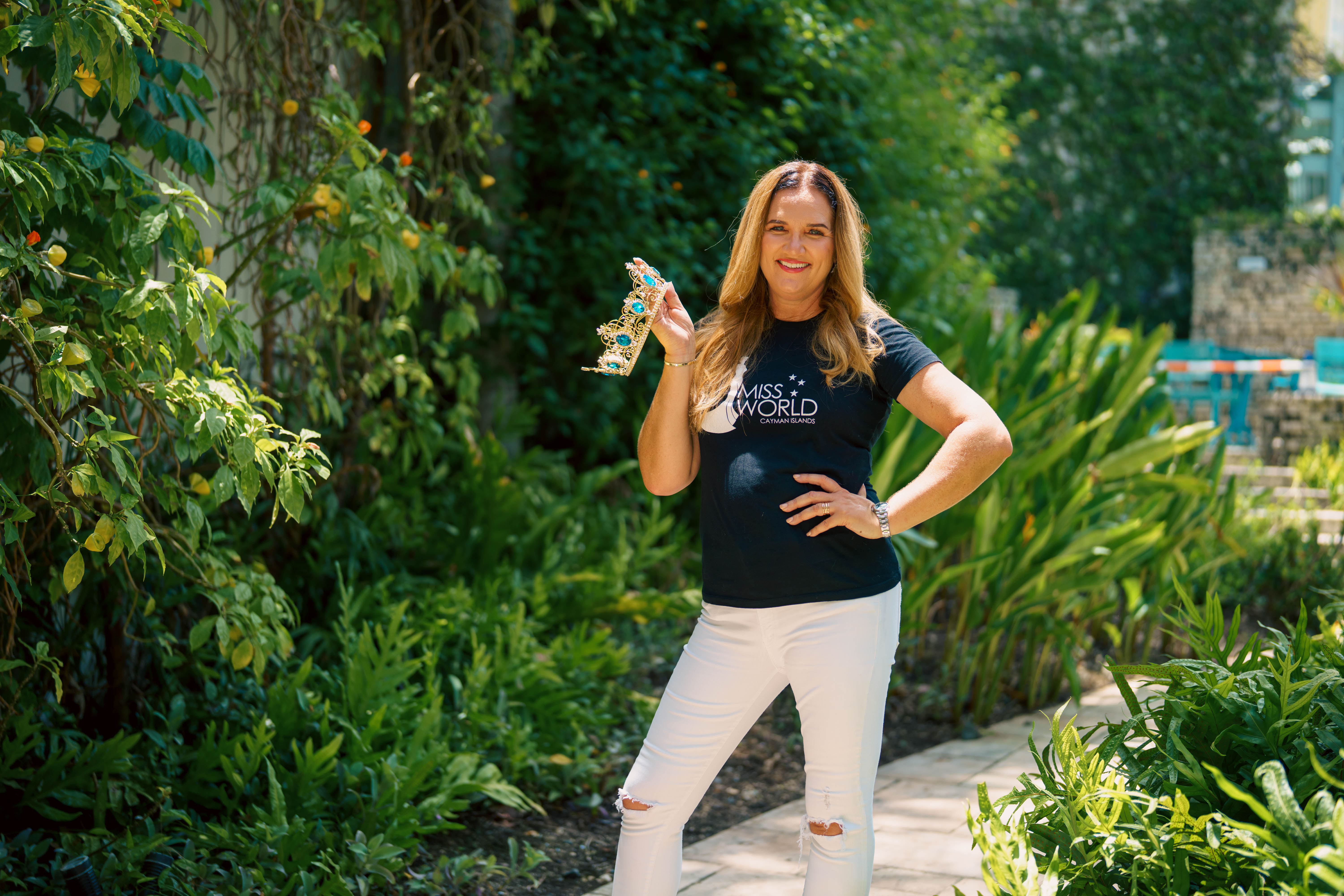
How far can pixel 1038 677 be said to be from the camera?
4527 millimetres

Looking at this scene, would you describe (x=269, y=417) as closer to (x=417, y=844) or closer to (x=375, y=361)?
(x=417, y=844)

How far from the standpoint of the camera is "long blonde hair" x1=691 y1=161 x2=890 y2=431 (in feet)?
6.98

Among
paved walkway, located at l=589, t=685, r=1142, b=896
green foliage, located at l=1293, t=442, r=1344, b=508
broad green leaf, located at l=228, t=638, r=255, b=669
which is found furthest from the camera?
green foliage, located at l=1293, t=442, r=1344, b=508

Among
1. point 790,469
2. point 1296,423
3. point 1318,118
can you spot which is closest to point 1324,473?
point 1296,423

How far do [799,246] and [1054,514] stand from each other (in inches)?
99.0

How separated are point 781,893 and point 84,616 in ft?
6.43

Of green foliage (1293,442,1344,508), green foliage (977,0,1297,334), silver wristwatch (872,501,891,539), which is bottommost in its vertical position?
green foliage (1293,442,1344,508)

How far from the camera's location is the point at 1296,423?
29.1 ft

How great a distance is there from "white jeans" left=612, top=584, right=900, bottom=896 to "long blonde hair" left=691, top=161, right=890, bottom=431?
427mm

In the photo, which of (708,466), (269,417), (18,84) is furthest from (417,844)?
(18,84)

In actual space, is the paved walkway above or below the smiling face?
below

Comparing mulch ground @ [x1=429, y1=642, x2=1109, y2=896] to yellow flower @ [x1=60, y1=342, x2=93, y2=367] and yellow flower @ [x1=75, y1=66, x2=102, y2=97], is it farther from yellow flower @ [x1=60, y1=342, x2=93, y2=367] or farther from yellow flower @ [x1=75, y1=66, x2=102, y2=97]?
yellow flower @ [x1=75, y1=66, x2=102, y2=97]

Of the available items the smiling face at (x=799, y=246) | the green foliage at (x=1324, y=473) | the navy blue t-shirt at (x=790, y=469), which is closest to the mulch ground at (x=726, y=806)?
the navy blue t-shirt at (x=790, y=469)

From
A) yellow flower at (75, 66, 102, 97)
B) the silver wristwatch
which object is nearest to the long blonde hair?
the silver wristwatch
